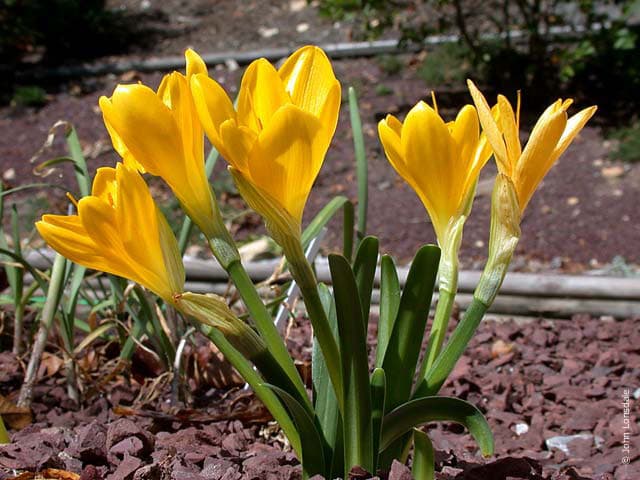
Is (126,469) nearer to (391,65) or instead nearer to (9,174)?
(9,174)

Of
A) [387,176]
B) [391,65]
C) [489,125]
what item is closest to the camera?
[489,125]

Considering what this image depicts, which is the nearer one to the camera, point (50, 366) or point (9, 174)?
point (50, 366)

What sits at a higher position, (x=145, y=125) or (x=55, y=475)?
A: (x=145, y=125)

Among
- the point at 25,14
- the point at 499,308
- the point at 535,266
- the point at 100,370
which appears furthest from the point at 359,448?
the point at 25,14

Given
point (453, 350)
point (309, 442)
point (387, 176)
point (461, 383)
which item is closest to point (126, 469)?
point (309, 442)

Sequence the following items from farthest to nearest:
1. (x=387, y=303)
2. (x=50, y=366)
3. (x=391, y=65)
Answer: (x=391, y=65) < (x=50, y=366) < (x=387, y=303)

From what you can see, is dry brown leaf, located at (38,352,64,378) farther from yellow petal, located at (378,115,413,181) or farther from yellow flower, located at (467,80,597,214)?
yellow flower, located at (467,80,597,214)

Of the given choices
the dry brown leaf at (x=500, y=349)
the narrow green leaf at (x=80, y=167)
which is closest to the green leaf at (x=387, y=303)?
the narrow green leaf at (x=80, y=167)

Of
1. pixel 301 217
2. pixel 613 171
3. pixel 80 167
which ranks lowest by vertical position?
pixel 301 217
